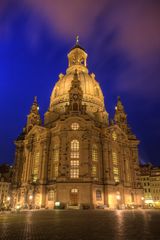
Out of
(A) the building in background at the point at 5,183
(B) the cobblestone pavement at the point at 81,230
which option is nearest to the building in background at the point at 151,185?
(A) the building in background at the point at 5,183

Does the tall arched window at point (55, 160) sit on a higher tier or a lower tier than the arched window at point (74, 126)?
lower

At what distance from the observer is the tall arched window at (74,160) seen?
57456 millimetres

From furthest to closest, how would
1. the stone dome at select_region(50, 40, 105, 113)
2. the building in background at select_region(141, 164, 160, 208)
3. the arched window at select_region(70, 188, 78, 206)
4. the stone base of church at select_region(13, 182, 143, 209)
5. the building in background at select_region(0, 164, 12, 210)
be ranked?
the building in background at select_region(141, 164, 160, 208)
the building in background at select_region(0, 164, 12, 210)
the stone dome at select_region(50, 40, 105, 113)
the arched window at select_region(70, 188, 78, 206)
the stone base of church at select_region(13, 182, 143, 209)

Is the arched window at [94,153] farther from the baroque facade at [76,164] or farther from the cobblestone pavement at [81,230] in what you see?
the cobblestone pavement at [81,230]

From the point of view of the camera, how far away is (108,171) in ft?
204

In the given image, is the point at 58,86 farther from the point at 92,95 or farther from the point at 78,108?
the point at 78,108

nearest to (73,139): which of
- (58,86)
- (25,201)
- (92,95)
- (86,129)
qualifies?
(86,129)

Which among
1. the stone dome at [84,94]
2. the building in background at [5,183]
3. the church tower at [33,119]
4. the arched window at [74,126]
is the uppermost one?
the stone dome at [84,94]

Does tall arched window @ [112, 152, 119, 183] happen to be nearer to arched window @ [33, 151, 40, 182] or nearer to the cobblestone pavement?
arched window @ [33, 151, 40, 182]

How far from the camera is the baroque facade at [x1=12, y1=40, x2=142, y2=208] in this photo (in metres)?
55.8

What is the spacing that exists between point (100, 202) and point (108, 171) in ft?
29.5

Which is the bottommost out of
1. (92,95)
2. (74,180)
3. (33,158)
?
(74,180)

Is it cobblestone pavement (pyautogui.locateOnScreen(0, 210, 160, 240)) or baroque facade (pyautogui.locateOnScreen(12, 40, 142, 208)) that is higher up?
baroque facade (pyautogui.locateOnScreen(12, 40, 142, 208))

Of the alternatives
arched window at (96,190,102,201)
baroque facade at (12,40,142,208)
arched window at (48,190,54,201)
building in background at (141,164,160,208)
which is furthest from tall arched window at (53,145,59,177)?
building in background at (141,164,160,208)
